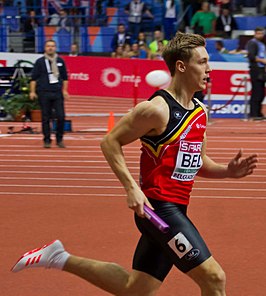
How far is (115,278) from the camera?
17.4ft

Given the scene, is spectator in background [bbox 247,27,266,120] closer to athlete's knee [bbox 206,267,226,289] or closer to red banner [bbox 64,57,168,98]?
red banner [bbox 64,57,168,98]

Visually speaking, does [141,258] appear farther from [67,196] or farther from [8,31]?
[8,31]

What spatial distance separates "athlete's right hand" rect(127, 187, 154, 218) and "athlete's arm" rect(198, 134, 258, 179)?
2.33ft

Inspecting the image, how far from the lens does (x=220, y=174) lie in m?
5.53

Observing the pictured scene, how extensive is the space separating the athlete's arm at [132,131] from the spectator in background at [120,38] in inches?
841

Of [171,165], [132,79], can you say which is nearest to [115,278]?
[171,165]

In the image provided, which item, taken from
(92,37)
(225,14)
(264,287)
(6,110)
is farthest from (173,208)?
(92,37)

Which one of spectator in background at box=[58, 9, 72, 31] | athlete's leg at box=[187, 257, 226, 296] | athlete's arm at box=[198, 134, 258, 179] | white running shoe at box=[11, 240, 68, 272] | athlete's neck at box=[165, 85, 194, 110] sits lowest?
spectator in background at box=[58, 9, 72, 31]

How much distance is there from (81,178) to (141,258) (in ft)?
23.2

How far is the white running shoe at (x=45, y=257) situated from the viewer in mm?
5551

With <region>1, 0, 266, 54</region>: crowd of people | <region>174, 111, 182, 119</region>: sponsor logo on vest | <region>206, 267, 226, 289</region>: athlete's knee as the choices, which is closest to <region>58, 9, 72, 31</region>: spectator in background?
<region>1, 0, 266, 54</region>: crowd of people

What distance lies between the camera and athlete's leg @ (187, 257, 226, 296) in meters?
4.84

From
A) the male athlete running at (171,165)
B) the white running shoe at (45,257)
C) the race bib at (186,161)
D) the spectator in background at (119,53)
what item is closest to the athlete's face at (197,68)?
the male athlete running at (171,165)

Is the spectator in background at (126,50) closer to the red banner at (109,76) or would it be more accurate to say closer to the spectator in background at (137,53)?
the spectator in background at (137,53)
